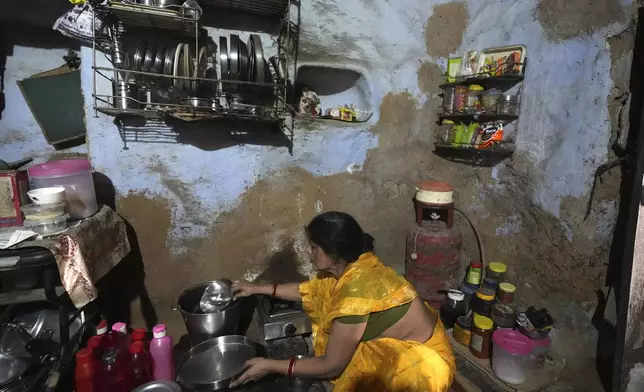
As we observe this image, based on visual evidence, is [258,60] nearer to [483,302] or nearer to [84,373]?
[84,373]

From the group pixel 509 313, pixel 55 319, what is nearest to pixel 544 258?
pixel 509 313

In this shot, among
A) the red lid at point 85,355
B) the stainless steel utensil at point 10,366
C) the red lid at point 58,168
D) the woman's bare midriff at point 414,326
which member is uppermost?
the red lid at point 58,168

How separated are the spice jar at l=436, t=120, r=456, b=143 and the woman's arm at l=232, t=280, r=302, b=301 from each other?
1686mm

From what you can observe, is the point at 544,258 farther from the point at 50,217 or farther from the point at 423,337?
the point at 50,217

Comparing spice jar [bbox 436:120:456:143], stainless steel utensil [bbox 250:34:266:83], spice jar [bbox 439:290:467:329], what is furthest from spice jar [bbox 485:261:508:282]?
stainless steel utensil [bbox 250:34:266:83]

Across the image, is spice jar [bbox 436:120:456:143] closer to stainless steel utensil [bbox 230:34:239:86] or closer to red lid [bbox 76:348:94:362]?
stainless steel utensil [bbox 230:34:239:86]

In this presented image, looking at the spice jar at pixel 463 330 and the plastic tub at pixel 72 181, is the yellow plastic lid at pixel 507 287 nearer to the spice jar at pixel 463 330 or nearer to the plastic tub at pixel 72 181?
the spice jar at pixel 463 330

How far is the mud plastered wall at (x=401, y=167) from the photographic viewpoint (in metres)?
2.09

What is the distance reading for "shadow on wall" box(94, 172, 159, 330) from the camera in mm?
2244

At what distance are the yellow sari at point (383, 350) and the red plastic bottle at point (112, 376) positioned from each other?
3.07 ft

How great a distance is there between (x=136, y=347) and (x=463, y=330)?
199 cm

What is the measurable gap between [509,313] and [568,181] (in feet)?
3.02

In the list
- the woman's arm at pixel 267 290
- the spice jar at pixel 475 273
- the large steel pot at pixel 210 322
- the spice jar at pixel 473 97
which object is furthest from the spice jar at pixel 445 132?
the large steel pot at pixel 210 322

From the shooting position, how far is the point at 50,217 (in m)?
1.48
